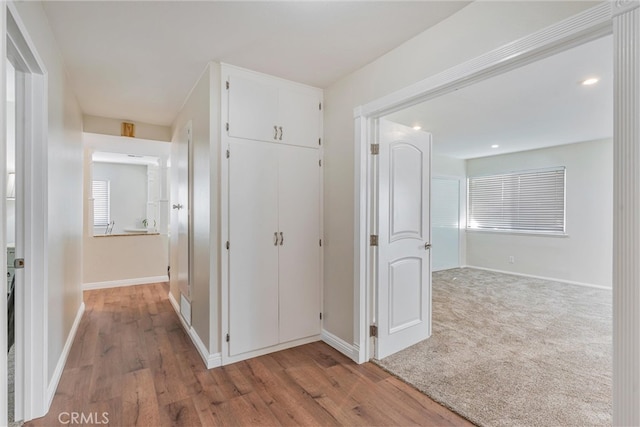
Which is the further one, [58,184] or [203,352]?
[203,352]

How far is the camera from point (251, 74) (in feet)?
8.54

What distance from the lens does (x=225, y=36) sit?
2080 mm

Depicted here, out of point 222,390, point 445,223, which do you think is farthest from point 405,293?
point 445,223

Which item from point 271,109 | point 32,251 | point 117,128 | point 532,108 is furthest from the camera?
point 117,128

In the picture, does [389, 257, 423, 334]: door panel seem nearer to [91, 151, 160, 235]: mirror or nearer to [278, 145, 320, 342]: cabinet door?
[278, 145, 320, 342]: cabinet door

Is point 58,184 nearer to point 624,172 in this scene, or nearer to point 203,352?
point 203,352

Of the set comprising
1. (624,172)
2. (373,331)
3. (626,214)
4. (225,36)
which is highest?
(225,36)

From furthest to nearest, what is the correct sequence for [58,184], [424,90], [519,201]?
[519,201]
[58,184]
[424,90]

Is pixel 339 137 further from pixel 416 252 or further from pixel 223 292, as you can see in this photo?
pixel 223 292

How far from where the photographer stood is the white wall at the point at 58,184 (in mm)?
1863

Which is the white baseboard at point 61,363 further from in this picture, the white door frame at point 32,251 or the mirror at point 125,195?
the mirror at point 125,195

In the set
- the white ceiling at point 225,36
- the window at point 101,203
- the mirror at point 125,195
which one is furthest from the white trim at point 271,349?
the window at point 101,203

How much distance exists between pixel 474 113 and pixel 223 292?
354cm

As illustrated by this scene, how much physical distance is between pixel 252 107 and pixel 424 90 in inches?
55.5
